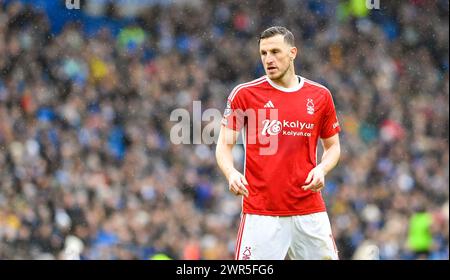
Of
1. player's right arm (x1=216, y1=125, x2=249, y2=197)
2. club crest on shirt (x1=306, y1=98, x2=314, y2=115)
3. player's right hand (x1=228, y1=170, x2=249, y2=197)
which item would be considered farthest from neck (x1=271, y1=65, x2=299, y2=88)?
player's right hand (x1=228, y1=170, x2=249, y2=197)

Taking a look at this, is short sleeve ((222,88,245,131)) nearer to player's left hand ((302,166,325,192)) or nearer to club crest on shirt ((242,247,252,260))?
player's left hand ((302,166,325,192))

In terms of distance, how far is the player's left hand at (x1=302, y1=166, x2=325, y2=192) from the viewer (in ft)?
23.0

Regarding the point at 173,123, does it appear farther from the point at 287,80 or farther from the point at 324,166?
the point at 324,166

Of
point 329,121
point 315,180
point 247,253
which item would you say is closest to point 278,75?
point 329,121

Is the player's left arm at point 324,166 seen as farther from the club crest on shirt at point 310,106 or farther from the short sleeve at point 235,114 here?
the short sleeve at point 235,114

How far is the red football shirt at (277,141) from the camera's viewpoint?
23.8 feet

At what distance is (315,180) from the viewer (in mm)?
7012

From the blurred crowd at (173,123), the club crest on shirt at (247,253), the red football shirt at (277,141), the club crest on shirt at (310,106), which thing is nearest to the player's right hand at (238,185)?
the red football shirt at (277,141)

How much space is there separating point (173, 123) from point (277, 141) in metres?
10.4

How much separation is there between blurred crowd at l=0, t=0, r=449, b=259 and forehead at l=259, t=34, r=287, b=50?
7.09 metres

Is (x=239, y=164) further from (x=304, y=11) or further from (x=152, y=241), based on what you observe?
(x=304, y=11)

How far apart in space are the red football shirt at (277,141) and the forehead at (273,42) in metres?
0.30

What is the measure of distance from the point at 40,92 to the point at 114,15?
8.44 feet
